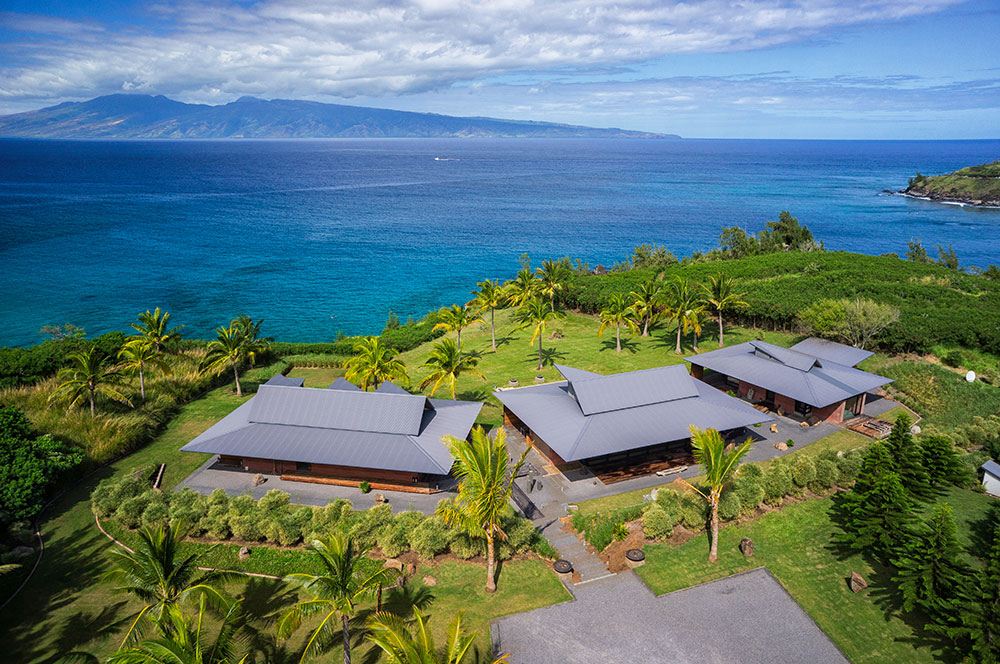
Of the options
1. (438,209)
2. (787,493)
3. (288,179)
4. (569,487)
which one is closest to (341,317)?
(569,487)

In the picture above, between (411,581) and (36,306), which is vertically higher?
(411,581)

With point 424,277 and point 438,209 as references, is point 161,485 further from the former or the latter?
point 438,209

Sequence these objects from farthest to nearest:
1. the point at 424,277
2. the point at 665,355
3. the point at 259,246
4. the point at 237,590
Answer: the point at 259,246 < the point at 424,277 < the point at 665,355 < the point at 237,590

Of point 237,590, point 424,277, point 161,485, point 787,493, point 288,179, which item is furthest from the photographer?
point 288,179

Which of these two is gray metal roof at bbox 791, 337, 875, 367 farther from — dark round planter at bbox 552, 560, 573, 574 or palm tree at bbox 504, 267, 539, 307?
dark round planter at bbox 552, 560, 573, 574

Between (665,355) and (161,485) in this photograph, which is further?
(665,355)

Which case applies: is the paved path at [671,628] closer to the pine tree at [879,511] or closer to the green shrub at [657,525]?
the green shrub at [657,525]

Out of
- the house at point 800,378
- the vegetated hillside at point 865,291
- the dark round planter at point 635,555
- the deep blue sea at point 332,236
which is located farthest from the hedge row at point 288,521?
the deep blue sea at point 332,236

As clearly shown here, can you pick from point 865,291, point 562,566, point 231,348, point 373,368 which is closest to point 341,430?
point 373,368

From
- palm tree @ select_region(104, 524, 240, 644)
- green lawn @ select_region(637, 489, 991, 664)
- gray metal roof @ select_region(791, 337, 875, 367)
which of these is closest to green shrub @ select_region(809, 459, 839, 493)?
green lawn @ select_region(637, 489, 991, 664)
